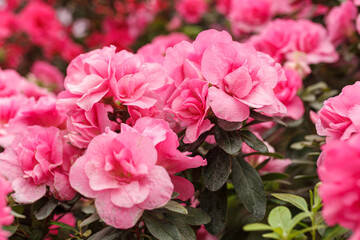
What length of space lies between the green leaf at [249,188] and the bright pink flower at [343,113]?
0.68 feet

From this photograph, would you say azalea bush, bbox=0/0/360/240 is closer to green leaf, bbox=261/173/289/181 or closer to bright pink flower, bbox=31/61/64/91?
green leaf, bbox=261/173/289/181

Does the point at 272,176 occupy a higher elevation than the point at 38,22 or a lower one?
higher

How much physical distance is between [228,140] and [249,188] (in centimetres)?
15

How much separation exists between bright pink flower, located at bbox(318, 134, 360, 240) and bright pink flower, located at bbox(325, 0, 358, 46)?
991 millimetres

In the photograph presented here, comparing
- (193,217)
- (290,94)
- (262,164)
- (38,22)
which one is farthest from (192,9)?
(193,217)

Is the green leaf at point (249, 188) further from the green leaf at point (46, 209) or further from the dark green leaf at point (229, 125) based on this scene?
the green leaf at point (46, 209)

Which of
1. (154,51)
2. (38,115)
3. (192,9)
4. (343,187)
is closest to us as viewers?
(343,187)

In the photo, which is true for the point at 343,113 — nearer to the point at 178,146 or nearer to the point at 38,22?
the point at 178,146

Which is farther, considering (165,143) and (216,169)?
(216,169)

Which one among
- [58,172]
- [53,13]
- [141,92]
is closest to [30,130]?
[58,172]

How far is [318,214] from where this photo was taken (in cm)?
79

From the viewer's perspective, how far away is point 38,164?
0.91m

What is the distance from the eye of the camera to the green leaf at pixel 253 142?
91 cm

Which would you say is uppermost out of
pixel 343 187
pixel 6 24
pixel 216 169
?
pixel 343 187
